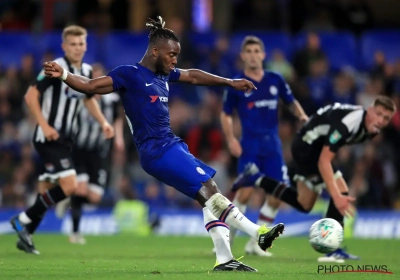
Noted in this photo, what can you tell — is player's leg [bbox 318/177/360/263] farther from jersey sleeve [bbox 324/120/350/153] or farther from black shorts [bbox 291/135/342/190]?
jersey sleeve [bbox 324/120/350/153]

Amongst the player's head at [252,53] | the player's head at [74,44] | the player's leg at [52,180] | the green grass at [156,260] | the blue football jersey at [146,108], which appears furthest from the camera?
the player's head at [252,53]

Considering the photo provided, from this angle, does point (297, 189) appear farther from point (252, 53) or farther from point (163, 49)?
point (163, 49)

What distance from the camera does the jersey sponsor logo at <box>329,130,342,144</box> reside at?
10250 millimetres

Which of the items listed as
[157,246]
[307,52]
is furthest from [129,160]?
[157,246]

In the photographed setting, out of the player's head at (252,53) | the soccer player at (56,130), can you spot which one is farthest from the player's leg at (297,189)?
the soccer player at (56,130)

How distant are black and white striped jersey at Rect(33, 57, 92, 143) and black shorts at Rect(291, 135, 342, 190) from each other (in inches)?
116

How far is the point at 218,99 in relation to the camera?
1981cm

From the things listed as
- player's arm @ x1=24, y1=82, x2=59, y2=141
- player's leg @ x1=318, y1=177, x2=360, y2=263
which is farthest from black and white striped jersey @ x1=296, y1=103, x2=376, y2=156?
player's arm @ x1=24, y1=82, x2=59, y2=141

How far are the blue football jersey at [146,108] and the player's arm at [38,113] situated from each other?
8.15 ft

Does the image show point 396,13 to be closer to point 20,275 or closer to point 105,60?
point 105,60

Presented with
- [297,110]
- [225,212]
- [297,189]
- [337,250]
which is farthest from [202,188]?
[297,110]

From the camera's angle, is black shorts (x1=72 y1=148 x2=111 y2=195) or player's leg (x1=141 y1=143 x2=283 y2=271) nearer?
player's leg (x1=141 y1=143 x2=283 y2=271)

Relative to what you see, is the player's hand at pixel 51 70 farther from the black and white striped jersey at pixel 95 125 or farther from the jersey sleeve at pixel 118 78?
the black and white striped jersey at pixel 95 125

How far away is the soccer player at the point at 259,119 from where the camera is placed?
1198cm
